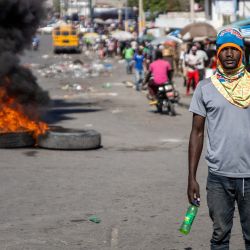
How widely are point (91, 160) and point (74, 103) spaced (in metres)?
12.4

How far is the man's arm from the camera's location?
5.61m

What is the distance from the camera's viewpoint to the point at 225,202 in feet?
18.4

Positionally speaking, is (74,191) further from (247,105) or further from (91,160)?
(247,105)

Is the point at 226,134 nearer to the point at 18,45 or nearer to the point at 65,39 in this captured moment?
the point at 18,45

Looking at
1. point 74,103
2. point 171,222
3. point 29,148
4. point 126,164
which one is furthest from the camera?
point 74,103

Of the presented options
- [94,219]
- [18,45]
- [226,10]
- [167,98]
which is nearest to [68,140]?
[18,45]

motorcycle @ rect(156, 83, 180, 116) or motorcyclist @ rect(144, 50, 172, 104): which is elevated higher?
motorcyclist @ rect(144, 50, 172, 104)

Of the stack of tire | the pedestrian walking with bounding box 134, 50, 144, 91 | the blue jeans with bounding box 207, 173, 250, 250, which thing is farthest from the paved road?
the pedestrian walking with bounding box 134, 50, 144, 91

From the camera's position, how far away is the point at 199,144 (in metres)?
5.71

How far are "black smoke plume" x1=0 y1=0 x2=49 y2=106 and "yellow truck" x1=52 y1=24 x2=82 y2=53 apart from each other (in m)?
51.8

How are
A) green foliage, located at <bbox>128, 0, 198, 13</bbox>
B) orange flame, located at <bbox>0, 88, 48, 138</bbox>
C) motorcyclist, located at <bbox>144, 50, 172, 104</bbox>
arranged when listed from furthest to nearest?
1. green foliage, located at <bbox>128, 0, 198, 13</bbox>
2. motorcyclist, located at <bbox>144, 50, 172, 104</bbox>
3. orange flame, located at <bbox>0, 88, 48, 138</bbox>

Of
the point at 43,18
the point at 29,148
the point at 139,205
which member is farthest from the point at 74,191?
the point at 43,18

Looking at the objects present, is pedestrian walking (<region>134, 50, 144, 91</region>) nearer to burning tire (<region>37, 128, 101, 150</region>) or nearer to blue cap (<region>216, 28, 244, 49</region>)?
burning tire (<region>37, 128, 101, 150</region>)

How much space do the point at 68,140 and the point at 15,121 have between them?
5.39 ft
